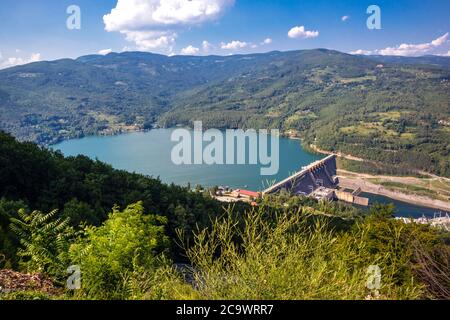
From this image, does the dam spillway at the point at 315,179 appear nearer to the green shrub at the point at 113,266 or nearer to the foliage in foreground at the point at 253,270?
the green shrub at the point at 113,266

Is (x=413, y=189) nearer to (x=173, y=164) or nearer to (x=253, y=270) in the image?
(x=173, y=164)

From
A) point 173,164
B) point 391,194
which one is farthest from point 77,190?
point 391,194

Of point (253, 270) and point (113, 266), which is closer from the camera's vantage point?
point (253, 270)

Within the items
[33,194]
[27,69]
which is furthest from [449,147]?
[27,69]

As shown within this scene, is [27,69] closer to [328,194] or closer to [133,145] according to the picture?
[133,145]

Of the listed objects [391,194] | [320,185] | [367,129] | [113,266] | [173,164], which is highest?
[113,266]

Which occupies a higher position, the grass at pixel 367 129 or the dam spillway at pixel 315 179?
the grass at pixel 367 129

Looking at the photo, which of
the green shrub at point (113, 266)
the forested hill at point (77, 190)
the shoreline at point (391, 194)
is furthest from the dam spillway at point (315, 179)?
the green shrub at point (113, 266)
